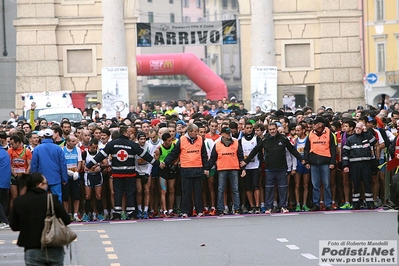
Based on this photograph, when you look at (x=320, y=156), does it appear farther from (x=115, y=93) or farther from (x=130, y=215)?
(x=115, y=93)

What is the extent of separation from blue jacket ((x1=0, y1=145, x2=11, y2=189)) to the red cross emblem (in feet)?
6.65

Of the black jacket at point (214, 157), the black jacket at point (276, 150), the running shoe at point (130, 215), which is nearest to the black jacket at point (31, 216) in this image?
the running shoe at point (130, 215)

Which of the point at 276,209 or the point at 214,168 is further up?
the point at 214,168

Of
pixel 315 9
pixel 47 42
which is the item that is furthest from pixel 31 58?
pixel 315 9

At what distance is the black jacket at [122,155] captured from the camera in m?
19.8

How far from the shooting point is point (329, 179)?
20891 mm

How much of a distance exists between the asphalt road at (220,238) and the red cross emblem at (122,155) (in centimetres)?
118

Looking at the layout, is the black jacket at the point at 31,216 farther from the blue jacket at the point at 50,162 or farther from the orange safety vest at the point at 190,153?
the orange safety vest at the point at 190,153

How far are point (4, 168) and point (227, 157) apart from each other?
14.0 ft

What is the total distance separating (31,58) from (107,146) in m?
18.0

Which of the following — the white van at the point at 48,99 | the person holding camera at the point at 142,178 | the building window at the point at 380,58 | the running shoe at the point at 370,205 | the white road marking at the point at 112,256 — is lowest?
the white road marking at the point at 112,256

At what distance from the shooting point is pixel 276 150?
20578 mm

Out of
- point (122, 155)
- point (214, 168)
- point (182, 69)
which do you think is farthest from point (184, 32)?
point (122, 155)

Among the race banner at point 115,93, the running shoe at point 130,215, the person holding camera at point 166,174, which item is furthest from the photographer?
the race banner at point 115,93
